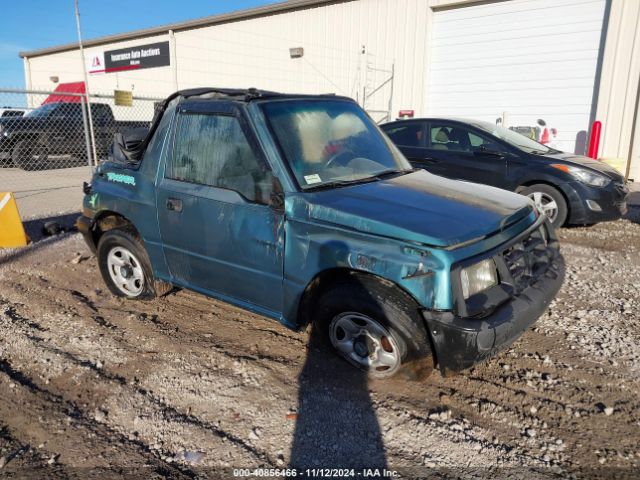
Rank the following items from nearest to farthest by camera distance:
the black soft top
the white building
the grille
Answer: the grille
the black soft top
the white building

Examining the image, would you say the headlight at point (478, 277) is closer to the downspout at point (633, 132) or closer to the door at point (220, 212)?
the door at point (220, 212)

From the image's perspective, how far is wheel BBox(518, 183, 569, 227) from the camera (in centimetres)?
684

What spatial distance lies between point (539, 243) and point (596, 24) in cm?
1045

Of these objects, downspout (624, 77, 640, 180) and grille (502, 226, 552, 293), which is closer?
grille (502, 226, 552, 293)

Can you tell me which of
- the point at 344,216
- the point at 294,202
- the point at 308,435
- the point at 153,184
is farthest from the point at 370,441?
the point at 153,184

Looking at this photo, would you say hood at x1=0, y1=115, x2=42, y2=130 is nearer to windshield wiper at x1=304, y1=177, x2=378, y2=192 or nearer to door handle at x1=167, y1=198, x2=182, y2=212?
door handle at x1=167, y1=198, x2=182, y2=212

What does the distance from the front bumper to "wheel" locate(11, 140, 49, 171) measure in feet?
47.0

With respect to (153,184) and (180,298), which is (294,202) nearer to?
(153,184)

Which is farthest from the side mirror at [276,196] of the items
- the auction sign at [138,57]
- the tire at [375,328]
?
the auction sign at [138,57]

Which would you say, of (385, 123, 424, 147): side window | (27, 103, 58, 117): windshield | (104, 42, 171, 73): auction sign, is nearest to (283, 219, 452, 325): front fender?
(385, 123, 424, 147): side window

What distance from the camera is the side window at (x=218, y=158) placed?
3285 mm

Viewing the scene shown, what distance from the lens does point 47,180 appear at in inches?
482

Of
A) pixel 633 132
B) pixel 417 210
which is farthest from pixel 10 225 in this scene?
pixel 633 132

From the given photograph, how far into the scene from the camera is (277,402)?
300 cm
